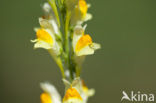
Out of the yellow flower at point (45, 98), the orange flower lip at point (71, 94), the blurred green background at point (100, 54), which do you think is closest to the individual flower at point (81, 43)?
the orange flower lip at point (71, 94)

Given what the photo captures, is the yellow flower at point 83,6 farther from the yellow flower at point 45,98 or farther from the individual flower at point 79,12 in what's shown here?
the yellow flower at point 45,98

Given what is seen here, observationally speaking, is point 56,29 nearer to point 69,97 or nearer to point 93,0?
point 69,97

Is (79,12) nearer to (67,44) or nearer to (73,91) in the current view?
(67,44)

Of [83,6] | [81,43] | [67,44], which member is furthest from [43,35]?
[83,6]

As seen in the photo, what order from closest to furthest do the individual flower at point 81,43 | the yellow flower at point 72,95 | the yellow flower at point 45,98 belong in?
1. the yellow flower at point 72,95
2. the individual flower at point 81,43
3. the yellow flower at point 45,98

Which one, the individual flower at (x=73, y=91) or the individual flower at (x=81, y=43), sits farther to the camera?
the individual flower at (x=81, y=43)

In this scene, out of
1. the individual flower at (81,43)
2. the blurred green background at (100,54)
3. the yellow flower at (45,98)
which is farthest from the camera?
the blurred green background at (100,54)
